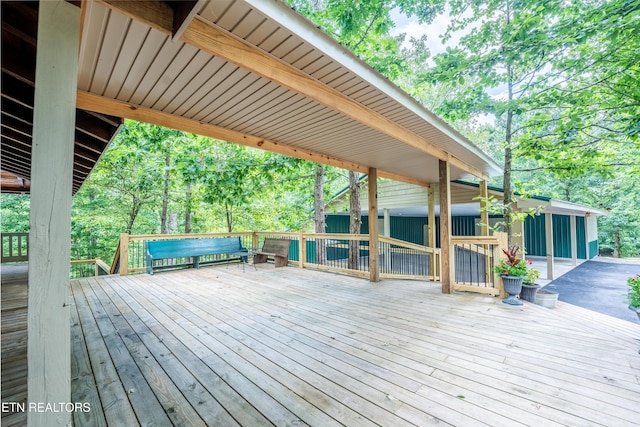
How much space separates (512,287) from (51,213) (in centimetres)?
535

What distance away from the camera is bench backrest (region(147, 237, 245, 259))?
6.27 metres

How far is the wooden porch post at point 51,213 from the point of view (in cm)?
124

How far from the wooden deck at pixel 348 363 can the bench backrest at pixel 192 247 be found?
6.31 feet

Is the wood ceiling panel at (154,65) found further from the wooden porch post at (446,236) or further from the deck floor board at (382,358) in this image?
the wooden porch post at (446,236)

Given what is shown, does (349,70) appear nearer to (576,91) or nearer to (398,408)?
(398,408)

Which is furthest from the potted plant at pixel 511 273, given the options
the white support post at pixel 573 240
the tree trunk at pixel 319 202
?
the white support post at pixel 573 240

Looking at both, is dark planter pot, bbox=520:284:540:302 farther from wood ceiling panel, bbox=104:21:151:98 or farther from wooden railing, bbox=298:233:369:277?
wood ceiling panel, bbox=104:21:151:98

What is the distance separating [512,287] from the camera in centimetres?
421

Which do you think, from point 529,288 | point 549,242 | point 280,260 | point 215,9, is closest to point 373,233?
point 529,288

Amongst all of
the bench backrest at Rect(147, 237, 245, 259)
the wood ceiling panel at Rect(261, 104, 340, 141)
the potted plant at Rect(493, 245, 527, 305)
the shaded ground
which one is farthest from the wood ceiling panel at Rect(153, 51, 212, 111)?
the shaded ground

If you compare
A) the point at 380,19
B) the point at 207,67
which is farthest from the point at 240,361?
the point at 380,19

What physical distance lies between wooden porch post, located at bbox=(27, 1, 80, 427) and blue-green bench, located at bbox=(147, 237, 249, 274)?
17.9 ft

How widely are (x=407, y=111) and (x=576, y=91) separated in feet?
14.9

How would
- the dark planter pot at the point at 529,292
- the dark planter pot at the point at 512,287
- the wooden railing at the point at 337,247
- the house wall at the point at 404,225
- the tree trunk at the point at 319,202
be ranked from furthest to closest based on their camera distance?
the house wall at the point at 404,225 → the tree trunk at the point at 319,202 → the wooden railing at the point at 337,247 → the dark planter pot at the point at 529,292 → the dark planter pot at the point at 512,287
